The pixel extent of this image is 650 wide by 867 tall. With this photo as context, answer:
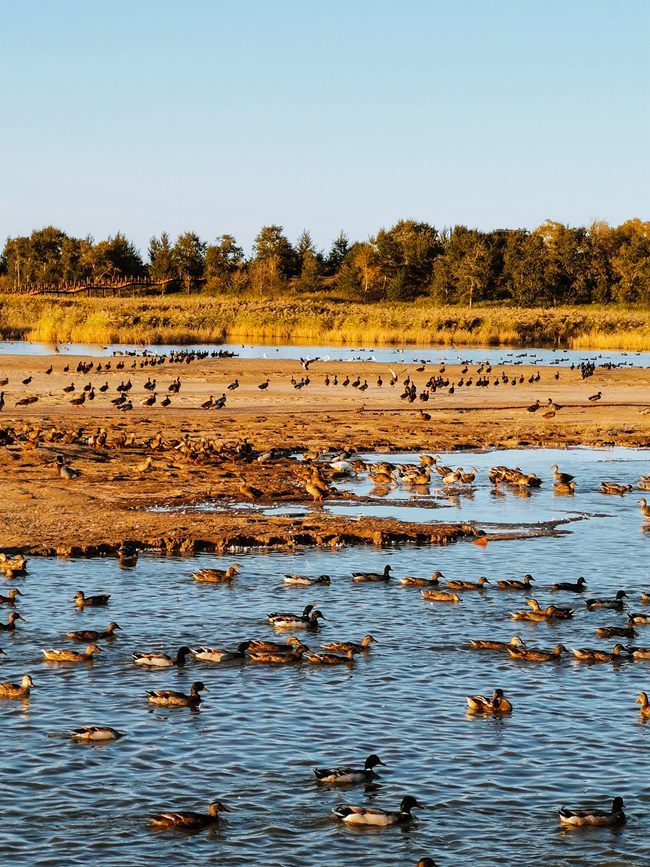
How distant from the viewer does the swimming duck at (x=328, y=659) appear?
15.3 meters

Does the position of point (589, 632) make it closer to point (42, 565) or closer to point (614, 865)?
point (614, 865)

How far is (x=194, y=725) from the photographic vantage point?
1320 centimetres

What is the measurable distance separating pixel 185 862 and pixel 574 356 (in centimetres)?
6428

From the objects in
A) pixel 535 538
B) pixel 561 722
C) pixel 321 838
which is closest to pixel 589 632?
pixel 561 722

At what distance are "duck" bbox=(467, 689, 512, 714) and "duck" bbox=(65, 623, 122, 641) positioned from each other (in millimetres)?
4830

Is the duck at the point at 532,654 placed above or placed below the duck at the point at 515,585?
below

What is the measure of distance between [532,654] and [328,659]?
8.36 ft

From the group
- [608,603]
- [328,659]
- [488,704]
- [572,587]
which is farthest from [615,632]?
[328,659]

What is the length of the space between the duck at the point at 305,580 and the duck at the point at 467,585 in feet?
6.05

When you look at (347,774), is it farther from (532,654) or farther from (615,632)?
(615,632)

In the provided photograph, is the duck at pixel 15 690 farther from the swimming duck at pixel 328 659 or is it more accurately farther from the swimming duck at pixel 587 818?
the swimming duck at pixel 587 818

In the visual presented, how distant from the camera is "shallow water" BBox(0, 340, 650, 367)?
65.8 metres

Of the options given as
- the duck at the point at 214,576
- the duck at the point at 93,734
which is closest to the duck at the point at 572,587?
the duck at the point at 214,576

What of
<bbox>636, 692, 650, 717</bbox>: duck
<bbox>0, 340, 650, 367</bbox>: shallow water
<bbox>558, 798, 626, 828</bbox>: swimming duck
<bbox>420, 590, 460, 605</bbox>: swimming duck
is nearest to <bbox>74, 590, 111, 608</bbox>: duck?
<bbox>420, 590, 460, 605</bbox>: swimming duck
